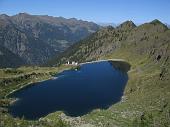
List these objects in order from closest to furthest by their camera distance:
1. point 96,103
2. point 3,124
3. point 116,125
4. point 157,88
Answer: point 3,124
point 116,125
point 157,88
point 96,103

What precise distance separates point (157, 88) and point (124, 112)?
54.3 m

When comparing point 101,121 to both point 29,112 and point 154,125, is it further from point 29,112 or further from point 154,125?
point 29,112

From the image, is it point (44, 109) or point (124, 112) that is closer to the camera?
point (124, 112)

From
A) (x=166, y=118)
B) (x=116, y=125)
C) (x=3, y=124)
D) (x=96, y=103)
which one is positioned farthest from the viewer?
(x=96, y=103)

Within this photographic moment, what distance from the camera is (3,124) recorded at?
340ft

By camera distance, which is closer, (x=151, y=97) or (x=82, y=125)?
(x=82, y=125)

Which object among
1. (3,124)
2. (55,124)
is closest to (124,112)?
(55,124)

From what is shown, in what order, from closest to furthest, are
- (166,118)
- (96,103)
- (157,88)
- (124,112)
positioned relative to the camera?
1. (166,118)
2. (124,112)
3. (157,88)
4. (96,103)

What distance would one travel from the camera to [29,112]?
191875 millimetres

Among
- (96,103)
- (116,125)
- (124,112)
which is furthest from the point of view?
(96,103)

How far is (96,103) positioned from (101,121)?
80.3m

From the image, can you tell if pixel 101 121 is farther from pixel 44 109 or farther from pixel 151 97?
pixel 44 109

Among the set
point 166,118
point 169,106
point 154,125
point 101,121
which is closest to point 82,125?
point 101,121

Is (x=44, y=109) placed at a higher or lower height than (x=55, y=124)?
lower
